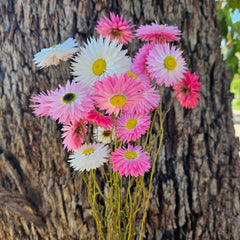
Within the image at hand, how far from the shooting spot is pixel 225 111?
87cm

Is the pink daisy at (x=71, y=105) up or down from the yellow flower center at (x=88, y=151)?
up

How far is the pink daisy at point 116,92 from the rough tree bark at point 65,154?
1.30 ft

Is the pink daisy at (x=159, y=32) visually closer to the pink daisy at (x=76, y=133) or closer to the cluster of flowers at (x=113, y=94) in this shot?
the cluster of flowers at (x=113, y=94)

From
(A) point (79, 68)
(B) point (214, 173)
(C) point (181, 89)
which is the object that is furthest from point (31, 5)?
(B) point (214, 173)

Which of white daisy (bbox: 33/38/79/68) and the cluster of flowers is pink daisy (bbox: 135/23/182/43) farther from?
white daisy (bbox: 33/38/79/68)

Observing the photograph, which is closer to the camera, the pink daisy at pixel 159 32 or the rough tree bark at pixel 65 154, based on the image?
the pink daisy at pixel 159 32

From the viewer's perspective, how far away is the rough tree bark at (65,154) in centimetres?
74

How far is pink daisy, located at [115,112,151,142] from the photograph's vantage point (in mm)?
414

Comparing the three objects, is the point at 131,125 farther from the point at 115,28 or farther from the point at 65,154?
the point at 65,154

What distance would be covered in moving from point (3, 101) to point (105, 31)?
45 cm

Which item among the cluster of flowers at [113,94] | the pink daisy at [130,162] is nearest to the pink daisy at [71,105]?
the cluster of flowers at [113,94]

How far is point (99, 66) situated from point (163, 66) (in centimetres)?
11

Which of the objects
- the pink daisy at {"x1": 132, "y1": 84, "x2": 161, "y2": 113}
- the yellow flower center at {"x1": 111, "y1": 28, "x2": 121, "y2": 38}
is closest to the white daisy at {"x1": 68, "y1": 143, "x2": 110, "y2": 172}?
the pink daisy at {"x1": 132, "y1": 84, "x2": 161, "y2": 113}

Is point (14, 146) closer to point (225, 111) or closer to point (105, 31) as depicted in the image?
point (105, 31)
